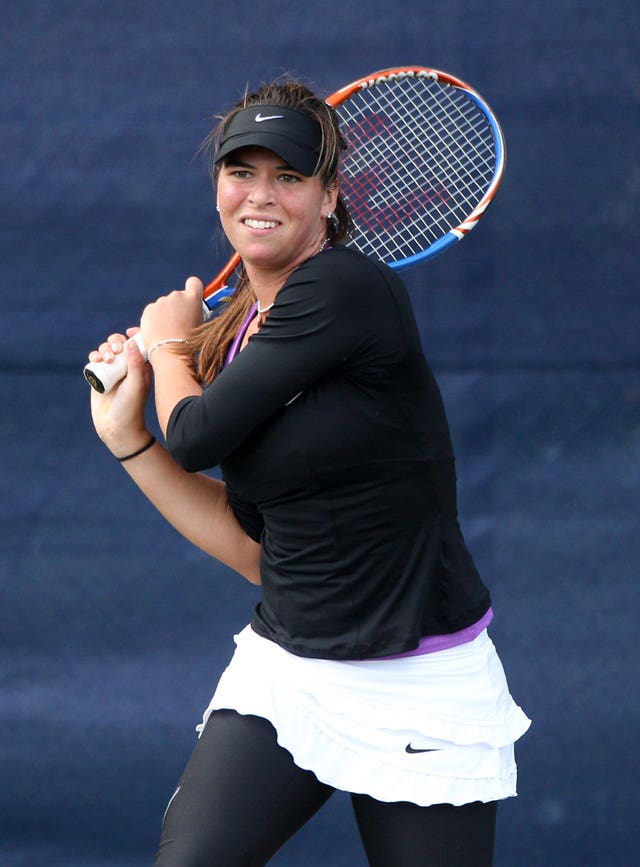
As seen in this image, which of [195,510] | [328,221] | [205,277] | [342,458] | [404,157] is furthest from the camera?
[205,277]

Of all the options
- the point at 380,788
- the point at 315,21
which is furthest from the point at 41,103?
the point at 380,788

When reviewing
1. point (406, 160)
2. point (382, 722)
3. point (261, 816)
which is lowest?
point (261, 816)

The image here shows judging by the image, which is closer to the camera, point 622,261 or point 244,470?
point 244,470

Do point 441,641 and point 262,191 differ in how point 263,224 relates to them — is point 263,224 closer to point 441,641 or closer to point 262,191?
point 262,191

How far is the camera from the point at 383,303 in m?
1.56

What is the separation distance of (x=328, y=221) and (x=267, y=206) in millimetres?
128

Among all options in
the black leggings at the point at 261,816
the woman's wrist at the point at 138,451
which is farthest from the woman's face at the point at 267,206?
the black leggings at the point at 261,816

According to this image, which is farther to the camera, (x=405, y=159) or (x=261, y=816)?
(x=405, y=159)

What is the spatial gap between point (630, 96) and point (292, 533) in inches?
49.5

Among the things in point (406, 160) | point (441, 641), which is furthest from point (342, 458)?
point (406, 160)

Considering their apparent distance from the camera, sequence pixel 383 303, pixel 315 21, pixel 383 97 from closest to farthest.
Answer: pixel 383 303, pixel 383 97, pixel 315 21

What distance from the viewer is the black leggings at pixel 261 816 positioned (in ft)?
5.24

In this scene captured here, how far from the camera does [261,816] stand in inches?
63.9

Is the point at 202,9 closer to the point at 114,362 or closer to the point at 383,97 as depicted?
the point at 383,97
